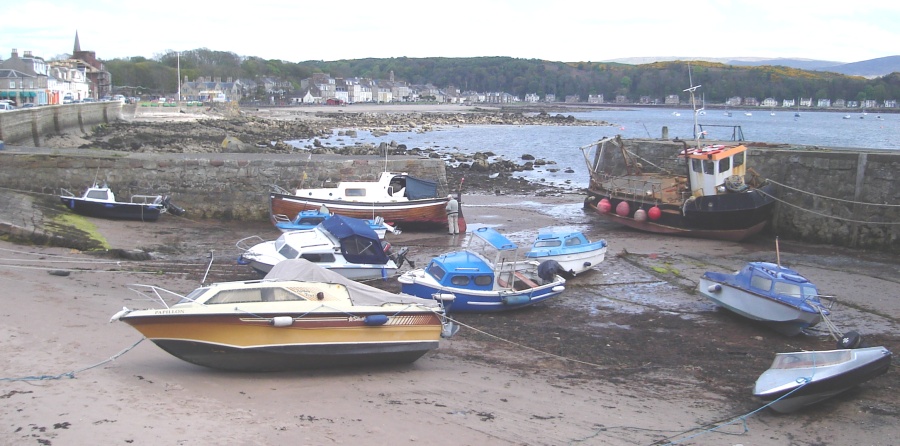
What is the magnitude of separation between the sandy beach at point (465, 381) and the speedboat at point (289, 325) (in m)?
0.28

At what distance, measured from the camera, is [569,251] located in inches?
646

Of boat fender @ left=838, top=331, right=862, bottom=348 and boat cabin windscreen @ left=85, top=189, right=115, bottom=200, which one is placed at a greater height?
boat cabin windscreen @ left=85, top=189, right=115, bottom=200

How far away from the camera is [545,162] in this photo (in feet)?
156

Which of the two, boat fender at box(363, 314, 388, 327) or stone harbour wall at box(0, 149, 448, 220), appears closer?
boat fender at box(363, 314, 388, 327)

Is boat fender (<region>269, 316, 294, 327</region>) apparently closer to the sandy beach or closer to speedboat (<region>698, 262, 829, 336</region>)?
the sandy beach

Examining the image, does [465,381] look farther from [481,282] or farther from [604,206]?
[604,206]

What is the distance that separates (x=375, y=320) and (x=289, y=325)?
43.6 inches

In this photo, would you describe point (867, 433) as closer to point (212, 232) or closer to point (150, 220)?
point (212, 232)

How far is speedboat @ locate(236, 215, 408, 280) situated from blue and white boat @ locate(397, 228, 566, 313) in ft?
6.56

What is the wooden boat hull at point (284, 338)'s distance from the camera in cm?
917

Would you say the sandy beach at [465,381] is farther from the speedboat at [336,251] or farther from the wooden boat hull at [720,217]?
the wooden boat hull at [720,217]

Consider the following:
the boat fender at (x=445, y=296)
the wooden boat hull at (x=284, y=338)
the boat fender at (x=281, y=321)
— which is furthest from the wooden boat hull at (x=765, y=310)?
the boat fender at (x=281, y=321)

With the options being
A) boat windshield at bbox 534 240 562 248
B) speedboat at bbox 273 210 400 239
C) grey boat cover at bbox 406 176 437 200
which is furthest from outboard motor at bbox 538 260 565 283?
grey boat cover at bbox 406 176 437 200

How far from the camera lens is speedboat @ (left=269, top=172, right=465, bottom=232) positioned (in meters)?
21.2
